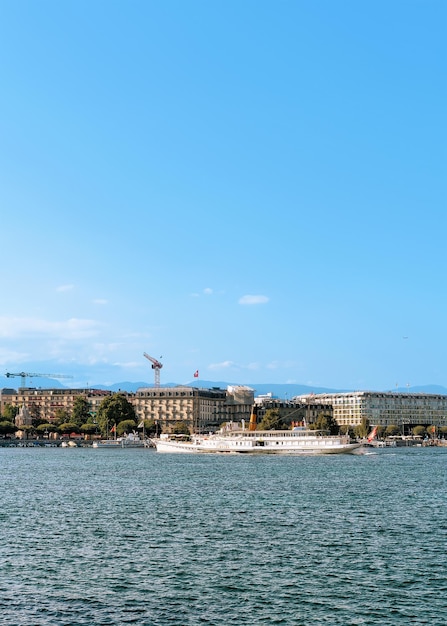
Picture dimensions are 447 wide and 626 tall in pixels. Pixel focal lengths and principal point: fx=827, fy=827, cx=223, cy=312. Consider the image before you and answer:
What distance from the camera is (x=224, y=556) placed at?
42.7m

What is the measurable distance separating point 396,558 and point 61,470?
81737mm

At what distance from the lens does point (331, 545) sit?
45.5m

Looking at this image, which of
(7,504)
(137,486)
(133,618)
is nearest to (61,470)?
(137,486)

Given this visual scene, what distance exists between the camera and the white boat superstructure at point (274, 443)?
158875 millimetres

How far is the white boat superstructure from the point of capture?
15888 centimetres

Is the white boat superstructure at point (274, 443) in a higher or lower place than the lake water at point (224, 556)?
higher

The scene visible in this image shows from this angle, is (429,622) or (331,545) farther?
(331,545)

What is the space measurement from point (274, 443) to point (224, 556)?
12103 centimetres

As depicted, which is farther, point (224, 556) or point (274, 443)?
point (274, 443)

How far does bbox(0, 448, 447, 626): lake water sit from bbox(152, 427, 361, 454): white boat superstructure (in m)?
78.9

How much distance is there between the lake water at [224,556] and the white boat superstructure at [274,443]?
259 ft

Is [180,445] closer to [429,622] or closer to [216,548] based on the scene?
[216,548]

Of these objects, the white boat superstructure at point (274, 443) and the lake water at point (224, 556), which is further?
the white boat superstructure at point (274, 443)

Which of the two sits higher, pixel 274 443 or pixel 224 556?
pixel 274 443
